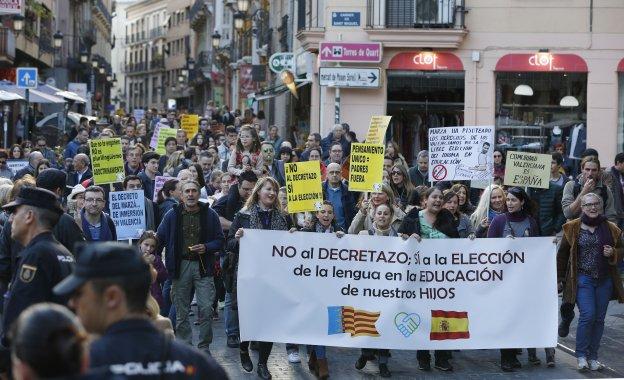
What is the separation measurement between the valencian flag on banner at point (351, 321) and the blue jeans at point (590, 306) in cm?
181

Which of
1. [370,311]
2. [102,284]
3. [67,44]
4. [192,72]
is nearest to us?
[102,284]

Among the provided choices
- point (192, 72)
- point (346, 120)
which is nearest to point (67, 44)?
point (192, 72)

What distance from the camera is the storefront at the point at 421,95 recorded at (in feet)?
87.2

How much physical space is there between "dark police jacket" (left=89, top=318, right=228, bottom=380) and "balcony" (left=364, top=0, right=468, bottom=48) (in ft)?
73.4

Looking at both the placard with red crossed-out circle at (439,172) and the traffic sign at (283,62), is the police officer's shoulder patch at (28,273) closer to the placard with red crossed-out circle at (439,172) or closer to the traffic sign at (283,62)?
the placard with red crossed-out circle at (439,172)

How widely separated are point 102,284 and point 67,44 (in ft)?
213

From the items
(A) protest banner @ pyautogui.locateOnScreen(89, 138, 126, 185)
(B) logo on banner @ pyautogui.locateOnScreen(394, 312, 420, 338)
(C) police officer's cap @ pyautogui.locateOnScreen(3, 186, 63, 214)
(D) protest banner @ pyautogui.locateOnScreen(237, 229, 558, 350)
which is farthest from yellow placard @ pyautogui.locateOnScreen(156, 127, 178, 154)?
Result: (C) police officer's cap @ pyautogui.locateOnScreen(3, 186, 63, 214)

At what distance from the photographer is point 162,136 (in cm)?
2309

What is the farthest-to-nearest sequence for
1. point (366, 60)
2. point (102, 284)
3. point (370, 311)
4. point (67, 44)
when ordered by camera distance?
point (67, 44) < point (366, 60) < point (370, 311) < point (102, 284)

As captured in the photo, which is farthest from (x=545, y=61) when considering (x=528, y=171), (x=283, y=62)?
(x=528, y=171)

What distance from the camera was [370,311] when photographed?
1133 cm

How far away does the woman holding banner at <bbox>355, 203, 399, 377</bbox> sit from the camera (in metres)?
11.4

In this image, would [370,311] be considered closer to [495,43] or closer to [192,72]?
[495,43]

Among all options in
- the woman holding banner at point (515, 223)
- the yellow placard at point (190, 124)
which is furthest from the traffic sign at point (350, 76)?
the woman holding banner at point (515, 223)
